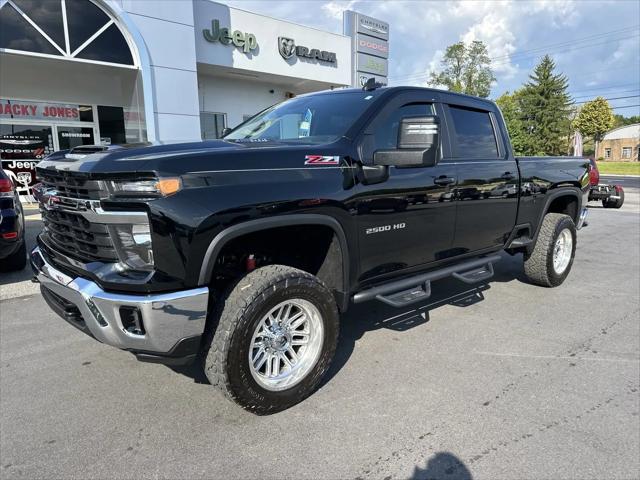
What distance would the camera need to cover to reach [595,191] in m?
12.7

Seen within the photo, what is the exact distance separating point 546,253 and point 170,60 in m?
11.0

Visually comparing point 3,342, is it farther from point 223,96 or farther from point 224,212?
point 223,96

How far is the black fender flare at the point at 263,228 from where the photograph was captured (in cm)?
253

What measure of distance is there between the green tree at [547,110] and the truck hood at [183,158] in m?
56.0

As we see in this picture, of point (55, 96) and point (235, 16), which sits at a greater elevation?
point (235, 16)

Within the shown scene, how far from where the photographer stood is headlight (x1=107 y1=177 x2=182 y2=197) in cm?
241

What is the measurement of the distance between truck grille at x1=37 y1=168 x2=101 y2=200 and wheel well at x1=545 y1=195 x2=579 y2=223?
5304 millimetres

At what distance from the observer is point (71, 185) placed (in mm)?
2674

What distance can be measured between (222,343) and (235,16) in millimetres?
14174

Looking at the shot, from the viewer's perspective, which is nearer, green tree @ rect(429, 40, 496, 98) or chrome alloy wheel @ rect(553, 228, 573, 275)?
chrome alloy wheel @ rect(553, 228, 573, 275)

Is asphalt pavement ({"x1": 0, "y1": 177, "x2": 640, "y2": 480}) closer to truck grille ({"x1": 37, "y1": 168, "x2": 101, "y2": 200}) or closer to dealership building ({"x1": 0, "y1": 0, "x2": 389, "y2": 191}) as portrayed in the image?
truck grille ({"x1": 37, "y1": 168, "x2": 101, "y2": 200})

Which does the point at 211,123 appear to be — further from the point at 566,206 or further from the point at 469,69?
the point at 469,69

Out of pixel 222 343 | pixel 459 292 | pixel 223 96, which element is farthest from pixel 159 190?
pixel 223 96

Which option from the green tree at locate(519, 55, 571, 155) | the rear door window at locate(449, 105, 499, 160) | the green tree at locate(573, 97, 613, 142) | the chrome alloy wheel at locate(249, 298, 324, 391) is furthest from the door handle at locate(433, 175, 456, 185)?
the green tree at locate(573, 97, 613, 142)
